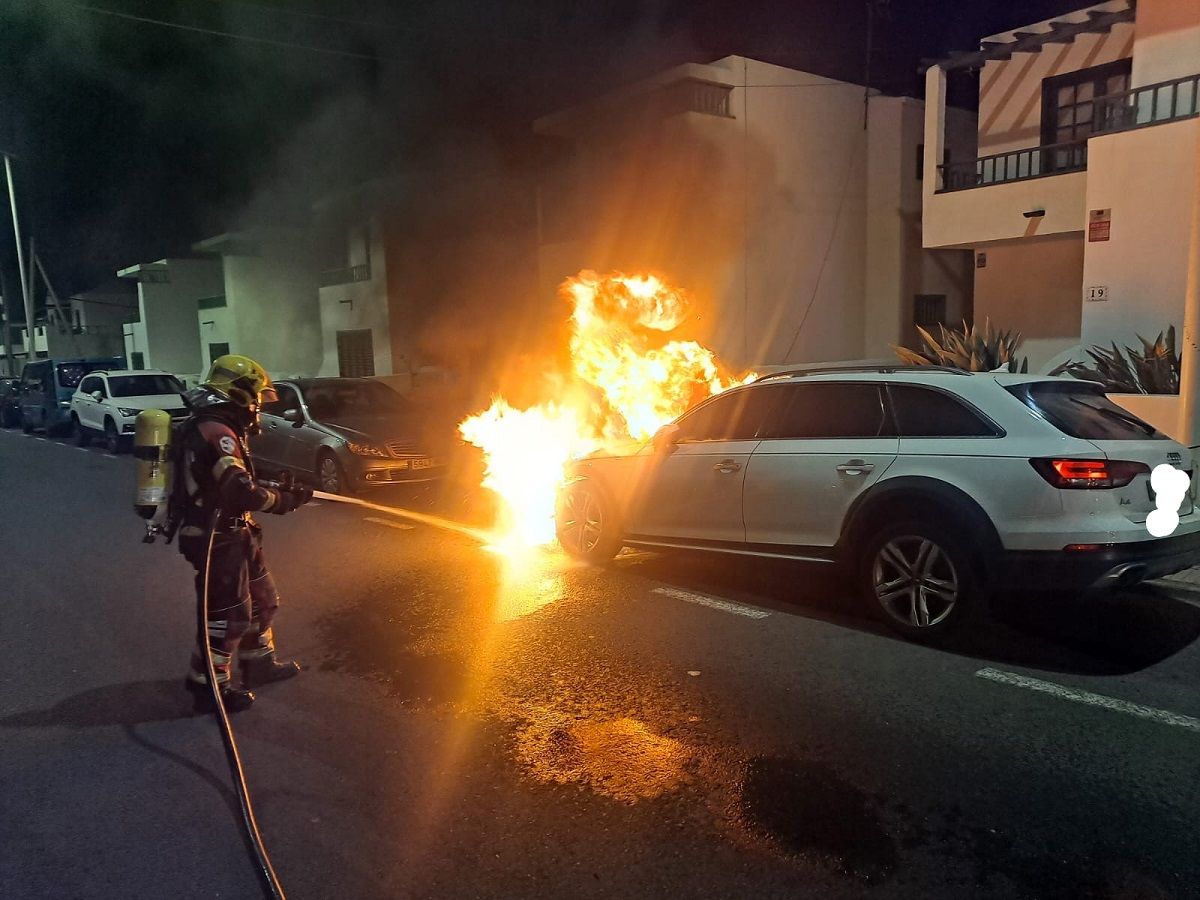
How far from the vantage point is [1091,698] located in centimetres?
397

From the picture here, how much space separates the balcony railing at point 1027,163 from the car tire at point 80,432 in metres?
16.6

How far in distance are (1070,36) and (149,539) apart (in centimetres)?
1322

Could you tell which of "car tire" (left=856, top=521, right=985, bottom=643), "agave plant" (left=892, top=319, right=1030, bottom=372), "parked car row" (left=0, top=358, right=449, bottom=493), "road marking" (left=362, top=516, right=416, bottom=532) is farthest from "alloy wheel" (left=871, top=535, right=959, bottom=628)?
"agave plant" (left=892, top=319, right=1030, bottom=372)

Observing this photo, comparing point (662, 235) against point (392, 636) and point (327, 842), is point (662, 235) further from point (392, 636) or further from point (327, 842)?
point (327, 842)

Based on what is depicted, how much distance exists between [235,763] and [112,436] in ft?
48.2

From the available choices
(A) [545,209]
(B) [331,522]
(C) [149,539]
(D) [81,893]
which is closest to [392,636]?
(C) [149,539]

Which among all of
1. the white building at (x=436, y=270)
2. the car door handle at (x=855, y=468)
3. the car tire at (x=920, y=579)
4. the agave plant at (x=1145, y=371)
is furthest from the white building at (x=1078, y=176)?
the white building at (x=436, y=270)

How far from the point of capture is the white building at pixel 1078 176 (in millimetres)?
9906

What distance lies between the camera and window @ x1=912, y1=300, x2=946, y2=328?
15617 mm

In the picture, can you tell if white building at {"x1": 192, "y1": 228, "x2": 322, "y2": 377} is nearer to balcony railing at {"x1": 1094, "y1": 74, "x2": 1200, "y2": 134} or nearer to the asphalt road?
balcony railing at {"x1": 1094, "y1": 74, "x2": 1200, "y2": 134}

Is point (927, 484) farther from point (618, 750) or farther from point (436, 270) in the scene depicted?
point (436, 270)

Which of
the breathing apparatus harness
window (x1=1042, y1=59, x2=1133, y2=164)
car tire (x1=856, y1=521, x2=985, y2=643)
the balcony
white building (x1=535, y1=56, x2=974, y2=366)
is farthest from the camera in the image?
white building (x1=535, y1=56, x2=974, y2=366)

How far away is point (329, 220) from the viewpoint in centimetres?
2152

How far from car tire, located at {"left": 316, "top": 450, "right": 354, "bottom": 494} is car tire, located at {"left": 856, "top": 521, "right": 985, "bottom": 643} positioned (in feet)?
21.2
